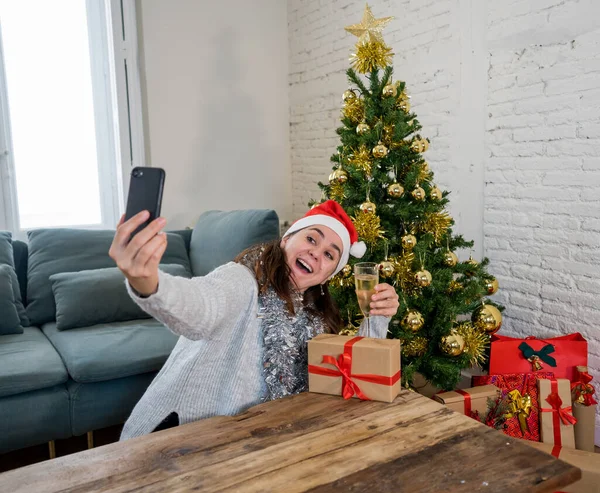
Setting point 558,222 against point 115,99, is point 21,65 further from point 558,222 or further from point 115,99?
point 558,222

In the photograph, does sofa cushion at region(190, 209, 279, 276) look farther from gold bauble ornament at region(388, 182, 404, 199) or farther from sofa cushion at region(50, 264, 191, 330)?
gold bauble ornament at region(388, 182, 404, 199)

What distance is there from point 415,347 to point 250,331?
1049mm

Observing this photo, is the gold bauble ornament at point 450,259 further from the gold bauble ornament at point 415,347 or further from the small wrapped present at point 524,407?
the small wrapped present at point 524,407

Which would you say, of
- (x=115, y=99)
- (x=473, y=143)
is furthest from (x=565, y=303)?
(x=115, y=99)

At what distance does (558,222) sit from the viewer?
7.75 ft

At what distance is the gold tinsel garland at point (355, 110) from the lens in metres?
2.21

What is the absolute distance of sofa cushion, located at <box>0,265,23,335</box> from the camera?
2.46 meters

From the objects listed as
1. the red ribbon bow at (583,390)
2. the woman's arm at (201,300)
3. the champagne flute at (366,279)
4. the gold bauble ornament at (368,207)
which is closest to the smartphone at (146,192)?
the woman's arm at (201,300)

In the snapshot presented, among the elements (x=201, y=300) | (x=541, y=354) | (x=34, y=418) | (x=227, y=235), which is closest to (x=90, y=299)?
(x=34, y=418)

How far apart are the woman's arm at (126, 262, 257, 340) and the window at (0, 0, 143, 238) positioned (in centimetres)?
254

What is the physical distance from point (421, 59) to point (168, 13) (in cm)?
178

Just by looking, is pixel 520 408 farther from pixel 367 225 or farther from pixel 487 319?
pixel 367 225

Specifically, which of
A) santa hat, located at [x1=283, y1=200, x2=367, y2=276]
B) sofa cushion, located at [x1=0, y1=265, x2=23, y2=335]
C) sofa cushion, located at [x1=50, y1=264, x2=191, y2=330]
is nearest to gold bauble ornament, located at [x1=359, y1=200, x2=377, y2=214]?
santa hat, located at [x1=283, y1=200, x2=367, y2=276]

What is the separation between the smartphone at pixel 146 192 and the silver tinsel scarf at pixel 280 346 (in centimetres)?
53
